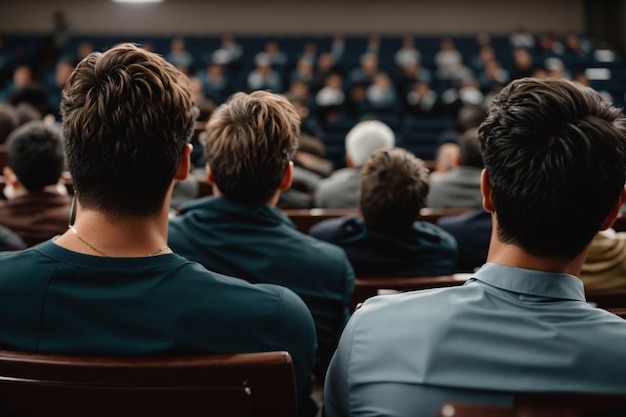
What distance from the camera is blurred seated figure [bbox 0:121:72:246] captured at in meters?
2.26

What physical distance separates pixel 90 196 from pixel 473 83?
9.26 metres

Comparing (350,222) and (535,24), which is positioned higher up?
(535,24)

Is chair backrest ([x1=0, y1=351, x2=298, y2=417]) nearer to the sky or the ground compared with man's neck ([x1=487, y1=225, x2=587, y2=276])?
nearer to the ground

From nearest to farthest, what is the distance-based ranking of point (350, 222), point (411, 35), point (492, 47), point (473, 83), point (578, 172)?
point (578, 172) < point (350, 222) < point (473, 83) < point (492, 47) < point (411, 35)

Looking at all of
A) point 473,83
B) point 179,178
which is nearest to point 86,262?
point 179,178

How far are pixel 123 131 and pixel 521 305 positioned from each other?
2.49 feet

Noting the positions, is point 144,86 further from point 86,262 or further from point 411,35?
point 411,35

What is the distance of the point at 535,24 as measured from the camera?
534 inches

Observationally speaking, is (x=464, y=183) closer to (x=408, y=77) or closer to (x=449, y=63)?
(x=408, y=77)

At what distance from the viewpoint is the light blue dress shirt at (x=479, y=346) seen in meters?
0.87

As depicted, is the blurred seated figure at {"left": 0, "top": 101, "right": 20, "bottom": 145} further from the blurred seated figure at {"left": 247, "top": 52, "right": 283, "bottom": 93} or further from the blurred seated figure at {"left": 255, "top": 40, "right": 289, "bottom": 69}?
the blurred seated figure at {"left": 255, "top": 40, "right": 289, "bottom": 69}

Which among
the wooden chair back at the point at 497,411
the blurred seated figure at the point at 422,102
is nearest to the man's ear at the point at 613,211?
the wooden chair back at the point at 497,411

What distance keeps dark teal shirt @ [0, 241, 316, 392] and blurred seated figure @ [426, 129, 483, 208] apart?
2.42 meters

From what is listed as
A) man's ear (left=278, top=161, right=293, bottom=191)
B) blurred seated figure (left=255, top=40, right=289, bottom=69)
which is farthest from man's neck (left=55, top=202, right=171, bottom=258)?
blurred seated figure (left=255, top=40, right=289, bottom=69)
